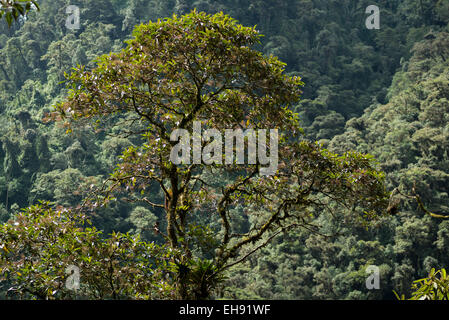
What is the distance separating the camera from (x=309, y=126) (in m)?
36.4

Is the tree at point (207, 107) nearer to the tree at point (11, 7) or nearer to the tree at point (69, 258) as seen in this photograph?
the tree at point (69, 258)

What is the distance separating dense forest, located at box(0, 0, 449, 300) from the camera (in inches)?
907

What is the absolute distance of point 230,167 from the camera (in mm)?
4434

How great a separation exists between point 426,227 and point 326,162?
812 inches

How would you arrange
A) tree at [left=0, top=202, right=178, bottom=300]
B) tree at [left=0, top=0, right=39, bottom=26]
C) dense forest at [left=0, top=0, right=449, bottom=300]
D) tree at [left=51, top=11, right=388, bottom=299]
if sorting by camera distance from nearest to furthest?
tree at [left=0, top=0, right=39, bottom=26]
tree at [left=0, top=202, right=178, bottom=300]
tree at [left=51, top=11, right=388, bottom=299]
dense forest at [left=0, top=0, right=449, bottom=300]

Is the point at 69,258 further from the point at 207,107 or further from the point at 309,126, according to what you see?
the point at 309,126

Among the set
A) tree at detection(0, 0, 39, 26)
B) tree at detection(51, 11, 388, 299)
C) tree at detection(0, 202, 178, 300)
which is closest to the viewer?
tree at detection(0, 0, 39, 26)

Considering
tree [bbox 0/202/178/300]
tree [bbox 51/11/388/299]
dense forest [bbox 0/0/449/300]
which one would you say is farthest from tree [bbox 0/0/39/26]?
tree [bbox 0/202/178/300]

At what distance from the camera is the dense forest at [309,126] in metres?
23.0

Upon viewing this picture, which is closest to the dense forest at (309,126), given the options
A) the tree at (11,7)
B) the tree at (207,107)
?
the tree at (207,107)

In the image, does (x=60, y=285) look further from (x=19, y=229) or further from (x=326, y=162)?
(x=326, y=162)

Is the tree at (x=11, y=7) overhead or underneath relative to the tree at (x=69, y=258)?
overhead

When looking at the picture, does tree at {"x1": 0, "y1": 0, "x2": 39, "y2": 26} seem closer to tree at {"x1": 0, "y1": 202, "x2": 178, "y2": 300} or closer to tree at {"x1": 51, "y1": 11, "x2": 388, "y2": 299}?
tree at {"x1": 51, "y1": 11, "x2": 388, "y2": 299}

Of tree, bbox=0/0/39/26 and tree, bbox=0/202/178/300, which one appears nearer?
tree, bbox=0/0/39/26
